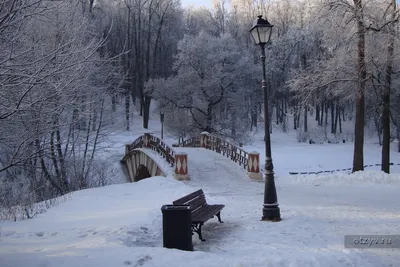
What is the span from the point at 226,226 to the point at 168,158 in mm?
12076

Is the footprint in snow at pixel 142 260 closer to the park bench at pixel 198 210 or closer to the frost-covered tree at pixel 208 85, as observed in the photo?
the park bench at pixel 198 210

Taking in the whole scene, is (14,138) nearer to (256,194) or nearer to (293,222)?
(293,222)

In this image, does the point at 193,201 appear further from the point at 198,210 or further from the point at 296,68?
the point at 296,68

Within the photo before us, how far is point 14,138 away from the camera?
8609mm

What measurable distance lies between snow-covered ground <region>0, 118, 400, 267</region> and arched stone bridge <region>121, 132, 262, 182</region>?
2.61 ft

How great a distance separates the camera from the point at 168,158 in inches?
824

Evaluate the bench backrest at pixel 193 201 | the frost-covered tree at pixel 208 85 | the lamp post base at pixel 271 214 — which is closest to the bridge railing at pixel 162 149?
the bench backrest at pixel 193 201

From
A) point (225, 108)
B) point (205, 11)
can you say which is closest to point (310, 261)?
point (225, 108)

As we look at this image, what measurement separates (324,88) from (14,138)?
50.2 ft

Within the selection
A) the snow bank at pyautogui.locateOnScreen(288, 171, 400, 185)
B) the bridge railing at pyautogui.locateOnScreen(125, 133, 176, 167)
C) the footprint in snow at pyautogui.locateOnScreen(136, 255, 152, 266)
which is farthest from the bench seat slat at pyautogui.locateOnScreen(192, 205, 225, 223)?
the bridge railing at pyautogui.locateOnScreen(125, 133, 176, 167)

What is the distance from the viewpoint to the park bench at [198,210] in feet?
25.8

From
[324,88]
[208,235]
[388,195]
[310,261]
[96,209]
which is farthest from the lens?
[324,88]

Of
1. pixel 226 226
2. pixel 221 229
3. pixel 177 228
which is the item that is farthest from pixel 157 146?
pixel 177 228

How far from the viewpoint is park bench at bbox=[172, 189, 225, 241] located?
7876mm
